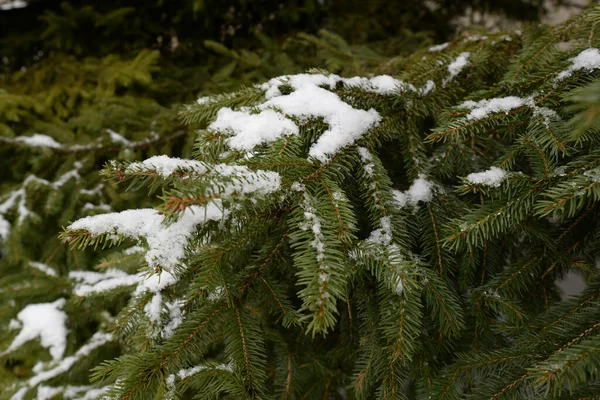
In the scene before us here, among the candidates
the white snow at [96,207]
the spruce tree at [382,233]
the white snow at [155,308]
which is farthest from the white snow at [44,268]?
the white snow at [155,308]

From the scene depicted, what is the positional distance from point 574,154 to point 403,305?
676 millimetres

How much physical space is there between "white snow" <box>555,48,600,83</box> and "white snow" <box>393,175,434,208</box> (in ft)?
1.54

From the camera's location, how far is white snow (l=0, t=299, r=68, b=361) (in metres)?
2.12

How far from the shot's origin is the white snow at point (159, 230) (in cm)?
91

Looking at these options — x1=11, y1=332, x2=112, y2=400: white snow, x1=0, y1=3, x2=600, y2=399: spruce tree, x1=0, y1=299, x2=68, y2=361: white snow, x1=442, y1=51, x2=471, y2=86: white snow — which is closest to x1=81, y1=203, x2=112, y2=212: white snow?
x1=0, y1=299, x2=68, y2=361: white snow

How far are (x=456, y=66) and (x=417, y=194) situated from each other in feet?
1.82

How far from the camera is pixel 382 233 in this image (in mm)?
1076

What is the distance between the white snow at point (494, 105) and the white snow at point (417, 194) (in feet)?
0.79

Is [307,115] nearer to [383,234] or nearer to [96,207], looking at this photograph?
[383,234]

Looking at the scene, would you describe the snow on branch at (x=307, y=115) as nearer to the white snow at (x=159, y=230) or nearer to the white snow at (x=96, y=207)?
the white snow at (x=159, y=230)

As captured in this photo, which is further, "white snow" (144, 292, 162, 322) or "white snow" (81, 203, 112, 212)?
"white snow" (81, 203, 112, 212)

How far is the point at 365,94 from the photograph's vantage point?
129 cm

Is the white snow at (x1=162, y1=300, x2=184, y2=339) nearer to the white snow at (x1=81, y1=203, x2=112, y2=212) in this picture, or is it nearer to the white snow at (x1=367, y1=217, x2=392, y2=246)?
the white snow at (x1=367, y1=217, x2=392, y2=246)

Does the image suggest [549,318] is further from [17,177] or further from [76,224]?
[17,177]
